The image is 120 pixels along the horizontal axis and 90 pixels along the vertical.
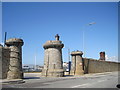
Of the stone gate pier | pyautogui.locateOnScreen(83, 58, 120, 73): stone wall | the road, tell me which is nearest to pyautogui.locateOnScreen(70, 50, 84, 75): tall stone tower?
pyautogui.locateOnScreen(83, 58, 120, 73): stone wall

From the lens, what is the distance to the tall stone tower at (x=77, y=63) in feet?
124

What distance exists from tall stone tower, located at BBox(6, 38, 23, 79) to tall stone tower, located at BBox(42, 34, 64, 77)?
8091 millimetres

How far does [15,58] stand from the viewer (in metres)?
22.8

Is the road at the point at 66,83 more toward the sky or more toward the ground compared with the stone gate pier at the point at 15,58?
more toward the ground

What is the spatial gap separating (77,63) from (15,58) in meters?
17.3

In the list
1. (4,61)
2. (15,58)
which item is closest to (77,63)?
(15,58)

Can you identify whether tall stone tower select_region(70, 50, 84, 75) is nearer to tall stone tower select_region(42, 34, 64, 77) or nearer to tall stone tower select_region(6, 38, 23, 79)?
tall stone tower select_region(42, 34, 64, 77)

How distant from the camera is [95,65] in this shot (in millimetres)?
46469

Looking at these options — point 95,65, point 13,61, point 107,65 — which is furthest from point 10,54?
point 107,65

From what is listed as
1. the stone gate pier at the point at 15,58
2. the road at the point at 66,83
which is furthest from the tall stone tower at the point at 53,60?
the stone gate pier at the point at 15,58

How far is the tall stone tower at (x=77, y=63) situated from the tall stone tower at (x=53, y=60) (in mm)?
7198

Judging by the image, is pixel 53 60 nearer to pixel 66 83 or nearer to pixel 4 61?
pixel 4 61

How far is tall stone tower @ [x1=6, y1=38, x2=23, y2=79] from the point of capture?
22391 mm

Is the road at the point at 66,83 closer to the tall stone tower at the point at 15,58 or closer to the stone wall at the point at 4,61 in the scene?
the tall stone tower at the point at 15,58
